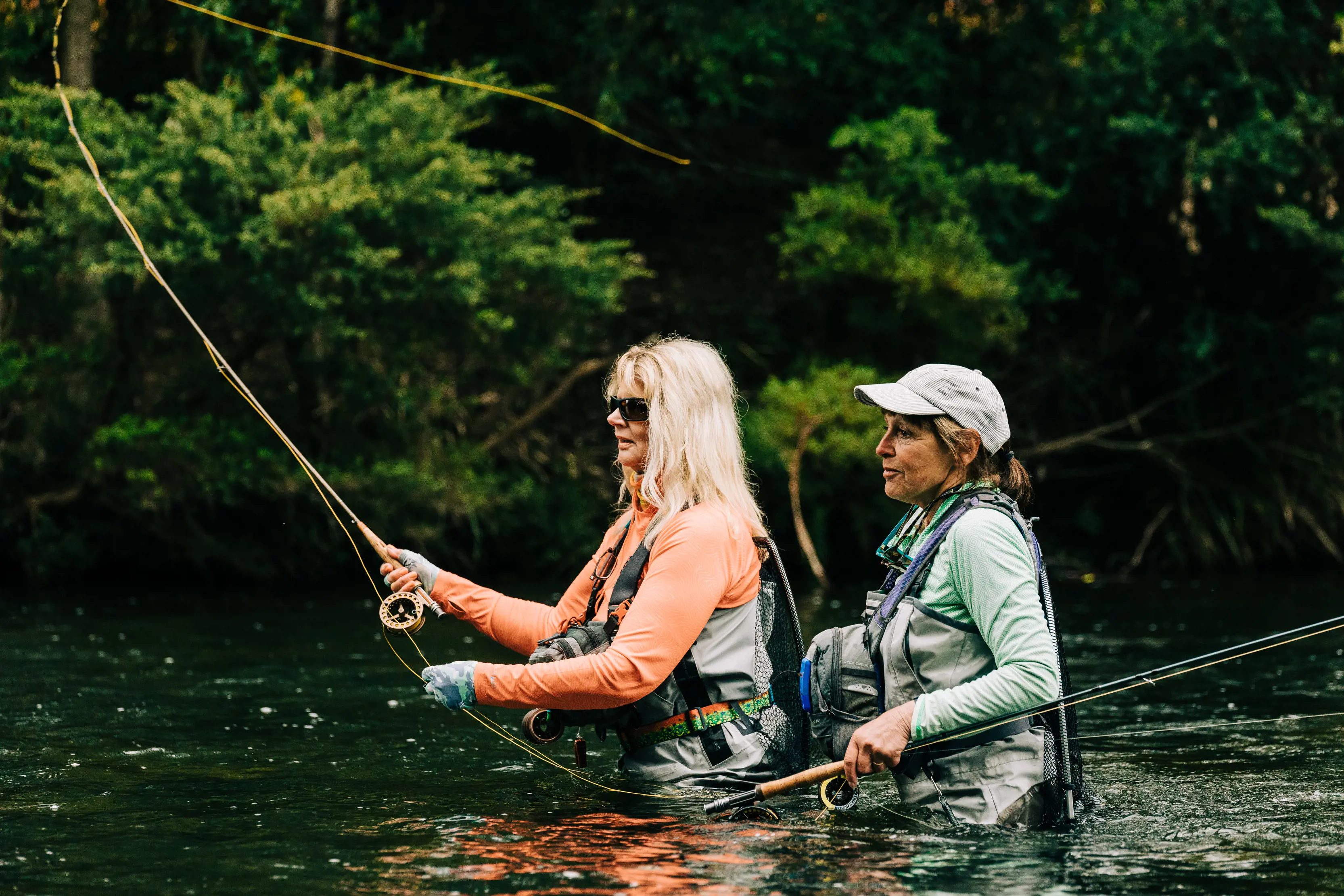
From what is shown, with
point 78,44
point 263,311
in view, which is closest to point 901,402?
point 263,311

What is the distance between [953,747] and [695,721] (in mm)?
742

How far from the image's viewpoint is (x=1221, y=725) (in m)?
7.53

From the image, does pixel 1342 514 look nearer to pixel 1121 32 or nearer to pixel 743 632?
pixel 1121 32

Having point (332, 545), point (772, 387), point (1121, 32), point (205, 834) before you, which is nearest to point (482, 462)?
point (332, 545)

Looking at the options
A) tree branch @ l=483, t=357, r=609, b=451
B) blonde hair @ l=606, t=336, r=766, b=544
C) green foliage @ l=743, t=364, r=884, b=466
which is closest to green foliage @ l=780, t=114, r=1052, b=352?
green foliage @ l=743, t=364, r=884, b=466

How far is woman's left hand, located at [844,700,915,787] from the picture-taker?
Answer: 151 inches

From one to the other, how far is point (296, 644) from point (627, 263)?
367 inches

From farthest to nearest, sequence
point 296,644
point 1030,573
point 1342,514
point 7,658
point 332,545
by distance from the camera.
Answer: point 1342,514
point 332,545
point 296,644
point 7,658
point 1030,573

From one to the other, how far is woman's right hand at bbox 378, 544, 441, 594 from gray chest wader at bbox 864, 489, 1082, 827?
1.51 meters

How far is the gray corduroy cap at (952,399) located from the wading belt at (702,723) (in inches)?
37.7

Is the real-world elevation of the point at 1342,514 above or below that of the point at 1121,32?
below

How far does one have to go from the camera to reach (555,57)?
63.7 ft

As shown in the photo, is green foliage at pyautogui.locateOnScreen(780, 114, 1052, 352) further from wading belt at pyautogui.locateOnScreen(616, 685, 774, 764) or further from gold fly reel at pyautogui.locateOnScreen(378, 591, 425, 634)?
wading belt at pyautogui.locateOnScreen(616, 685, 774, 764)

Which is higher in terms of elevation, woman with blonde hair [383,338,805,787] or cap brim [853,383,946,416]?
cap brim [853,383,946,416]
